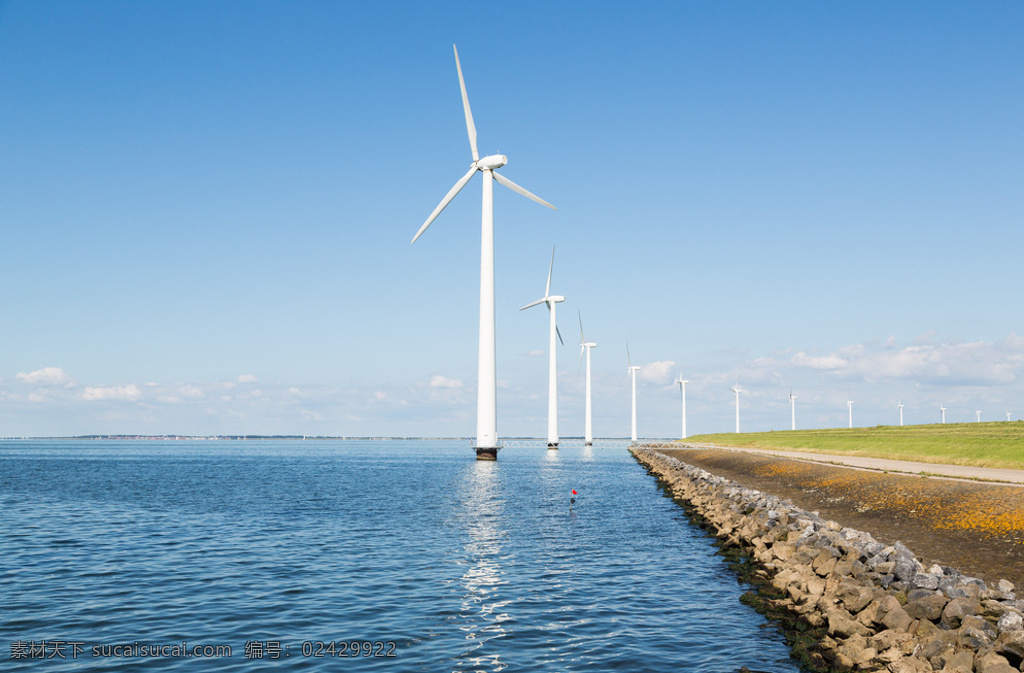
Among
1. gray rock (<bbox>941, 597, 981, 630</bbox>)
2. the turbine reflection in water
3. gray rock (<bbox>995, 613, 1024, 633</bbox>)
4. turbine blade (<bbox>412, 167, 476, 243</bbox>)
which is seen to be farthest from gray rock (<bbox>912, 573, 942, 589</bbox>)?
turbine blade (<bbox>412, 167, 476, 243</bbox>)

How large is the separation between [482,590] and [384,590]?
294 centimetres

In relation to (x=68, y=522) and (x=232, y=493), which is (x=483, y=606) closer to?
(x=68, y=522)

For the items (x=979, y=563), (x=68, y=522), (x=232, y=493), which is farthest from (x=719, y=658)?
(x=232, y=493)

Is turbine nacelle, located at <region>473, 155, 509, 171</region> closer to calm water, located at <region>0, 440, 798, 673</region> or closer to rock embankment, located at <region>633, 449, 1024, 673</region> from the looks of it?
calm water, located at <region>0, 440, 798, 673</region>

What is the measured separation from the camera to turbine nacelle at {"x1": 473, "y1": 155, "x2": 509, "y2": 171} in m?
102

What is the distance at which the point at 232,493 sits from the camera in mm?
60969

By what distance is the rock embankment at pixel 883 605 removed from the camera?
14219 mm

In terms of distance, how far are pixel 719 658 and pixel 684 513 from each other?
100 ft

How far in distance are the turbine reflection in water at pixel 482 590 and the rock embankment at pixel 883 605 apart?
7215mm

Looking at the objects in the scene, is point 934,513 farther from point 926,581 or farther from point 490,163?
point 490,163

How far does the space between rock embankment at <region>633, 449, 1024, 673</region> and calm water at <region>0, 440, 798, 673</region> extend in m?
1.44

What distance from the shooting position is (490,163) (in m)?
102

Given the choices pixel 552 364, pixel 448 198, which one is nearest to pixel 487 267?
pixel 448 198

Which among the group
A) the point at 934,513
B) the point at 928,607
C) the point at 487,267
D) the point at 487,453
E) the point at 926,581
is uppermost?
the point at 487,267
